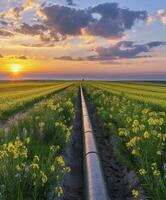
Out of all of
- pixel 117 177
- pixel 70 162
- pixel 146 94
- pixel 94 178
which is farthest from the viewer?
pixel 146 94

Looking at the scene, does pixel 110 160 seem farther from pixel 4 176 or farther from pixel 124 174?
pixel 4 176

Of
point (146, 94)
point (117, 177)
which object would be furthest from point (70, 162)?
point (146, 94)

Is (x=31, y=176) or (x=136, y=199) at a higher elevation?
(x=31, y=176)

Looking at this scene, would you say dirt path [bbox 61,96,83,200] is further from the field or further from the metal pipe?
the metal pipe

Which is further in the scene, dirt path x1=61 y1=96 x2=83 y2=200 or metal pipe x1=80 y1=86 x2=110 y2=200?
dirt path x1=61 y1=96 x2=83 y2=200

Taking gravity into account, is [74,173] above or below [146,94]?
above

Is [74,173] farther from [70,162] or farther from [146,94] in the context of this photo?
[146,94]

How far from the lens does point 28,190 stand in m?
5.38

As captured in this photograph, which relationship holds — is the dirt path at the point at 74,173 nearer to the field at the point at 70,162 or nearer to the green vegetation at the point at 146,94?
the field at the point at 70,162

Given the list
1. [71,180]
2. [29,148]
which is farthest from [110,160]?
[29,148]

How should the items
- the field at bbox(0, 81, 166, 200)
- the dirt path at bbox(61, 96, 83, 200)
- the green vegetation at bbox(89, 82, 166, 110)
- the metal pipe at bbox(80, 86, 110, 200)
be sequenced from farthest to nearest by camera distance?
the green vegetation at bbox(89, 82, 166, 110)
the dirt path at bbox(61, 96, 83, 200)
the metal pipe at bbox(80, 86, 110, 200)
the field at bbox(0, 81, 166, 200)

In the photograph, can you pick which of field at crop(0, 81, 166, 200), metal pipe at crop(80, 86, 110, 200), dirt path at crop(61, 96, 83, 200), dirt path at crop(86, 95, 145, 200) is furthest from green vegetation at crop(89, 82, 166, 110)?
metal pipe at crop(80, 86, 110, 200)

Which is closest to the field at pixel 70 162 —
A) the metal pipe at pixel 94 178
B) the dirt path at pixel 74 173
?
the dirt path at pixel 74 173

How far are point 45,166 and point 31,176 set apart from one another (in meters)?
0.48
